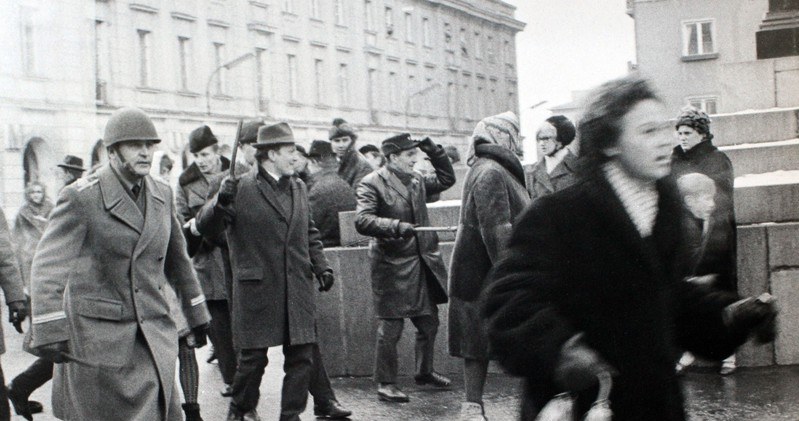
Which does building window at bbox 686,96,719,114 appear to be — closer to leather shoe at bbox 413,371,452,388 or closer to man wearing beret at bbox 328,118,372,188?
man wearing beret at bbox 328,118,372,188

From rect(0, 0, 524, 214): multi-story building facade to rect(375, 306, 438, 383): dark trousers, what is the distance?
69.8ft

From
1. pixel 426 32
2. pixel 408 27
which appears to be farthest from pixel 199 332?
pixel 426 32

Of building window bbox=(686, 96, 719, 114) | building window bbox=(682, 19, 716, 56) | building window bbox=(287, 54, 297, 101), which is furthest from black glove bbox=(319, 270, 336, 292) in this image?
building window bbox=(287, 54, 297, 101)

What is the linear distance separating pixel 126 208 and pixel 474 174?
7.07 ft

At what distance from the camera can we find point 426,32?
6750 centimetres

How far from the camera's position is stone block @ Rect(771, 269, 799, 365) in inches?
356

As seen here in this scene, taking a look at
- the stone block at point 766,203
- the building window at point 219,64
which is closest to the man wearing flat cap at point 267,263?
the stone block at point 766,203

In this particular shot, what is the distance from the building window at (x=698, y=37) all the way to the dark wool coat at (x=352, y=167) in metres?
32.4

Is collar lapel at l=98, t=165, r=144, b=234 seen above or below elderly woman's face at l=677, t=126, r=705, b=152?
below

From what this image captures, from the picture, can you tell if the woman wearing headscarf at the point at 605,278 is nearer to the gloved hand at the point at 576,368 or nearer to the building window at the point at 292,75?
the gloved hand at the point at 576,368

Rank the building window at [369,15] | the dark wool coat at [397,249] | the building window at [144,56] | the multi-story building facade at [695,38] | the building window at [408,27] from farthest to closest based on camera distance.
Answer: the building window at [408,27], the building window at [369,15], the building window at [144,56], the multi-story building facade at [695,38], the dark wool coat at [397,249]

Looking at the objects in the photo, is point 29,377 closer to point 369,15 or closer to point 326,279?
point 326,279

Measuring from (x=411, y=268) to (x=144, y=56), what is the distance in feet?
114

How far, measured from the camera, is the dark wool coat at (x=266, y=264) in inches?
306
